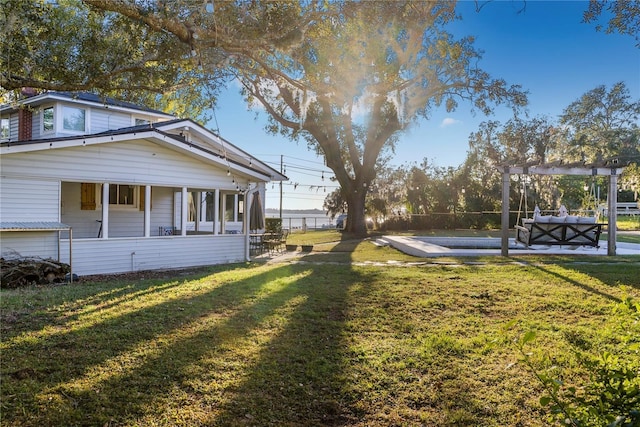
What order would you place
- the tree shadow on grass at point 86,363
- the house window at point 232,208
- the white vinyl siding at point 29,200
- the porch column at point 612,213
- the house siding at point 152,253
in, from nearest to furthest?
1. the tree shadow on grass at point 86,363
2. the white vinyl siding at point 29,200
3. the house siding at point 152,253
4. the porch column at point 612,213
5. the house window at point 232,208

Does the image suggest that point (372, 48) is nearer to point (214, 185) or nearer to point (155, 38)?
point (155, 38)

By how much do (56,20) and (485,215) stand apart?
71.1 feet

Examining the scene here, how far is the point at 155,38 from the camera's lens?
705 centimetres

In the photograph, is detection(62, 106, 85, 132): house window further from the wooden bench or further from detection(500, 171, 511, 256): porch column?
the wooden bench

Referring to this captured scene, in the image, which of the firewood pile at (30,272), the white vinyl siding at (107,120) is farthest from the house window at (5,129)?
the firewood pile at (30,272)

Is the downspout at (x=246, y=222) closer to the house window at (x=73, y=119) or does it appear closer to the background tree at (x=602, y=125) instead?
the house window at (x=73, y=119)

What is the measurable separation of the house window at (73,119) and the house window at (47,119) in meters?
0.50

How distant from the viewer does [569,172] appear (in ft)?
38.8

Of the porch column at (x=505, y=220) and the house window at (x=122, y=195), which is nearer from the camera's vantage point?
the porch column at (x=505, y=220)

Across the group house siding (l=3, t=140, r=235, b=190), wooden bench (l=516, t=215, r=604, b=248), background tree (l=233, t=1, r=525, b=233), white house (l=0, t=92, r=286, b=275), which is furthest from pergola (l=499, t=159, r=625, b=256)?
house siding (l=3, t=140, r=235, b=190)

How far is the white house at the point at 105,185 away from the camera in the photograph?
29.4 feet

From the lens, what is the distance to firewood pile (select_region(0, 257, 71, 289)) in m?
7.98

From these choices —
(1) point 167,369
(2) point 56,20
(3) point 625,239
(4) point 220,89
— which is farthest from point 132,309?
(3) point 625,239

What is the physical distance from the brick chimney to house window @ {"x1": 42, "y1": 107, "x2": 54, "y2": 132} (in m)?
0.93
